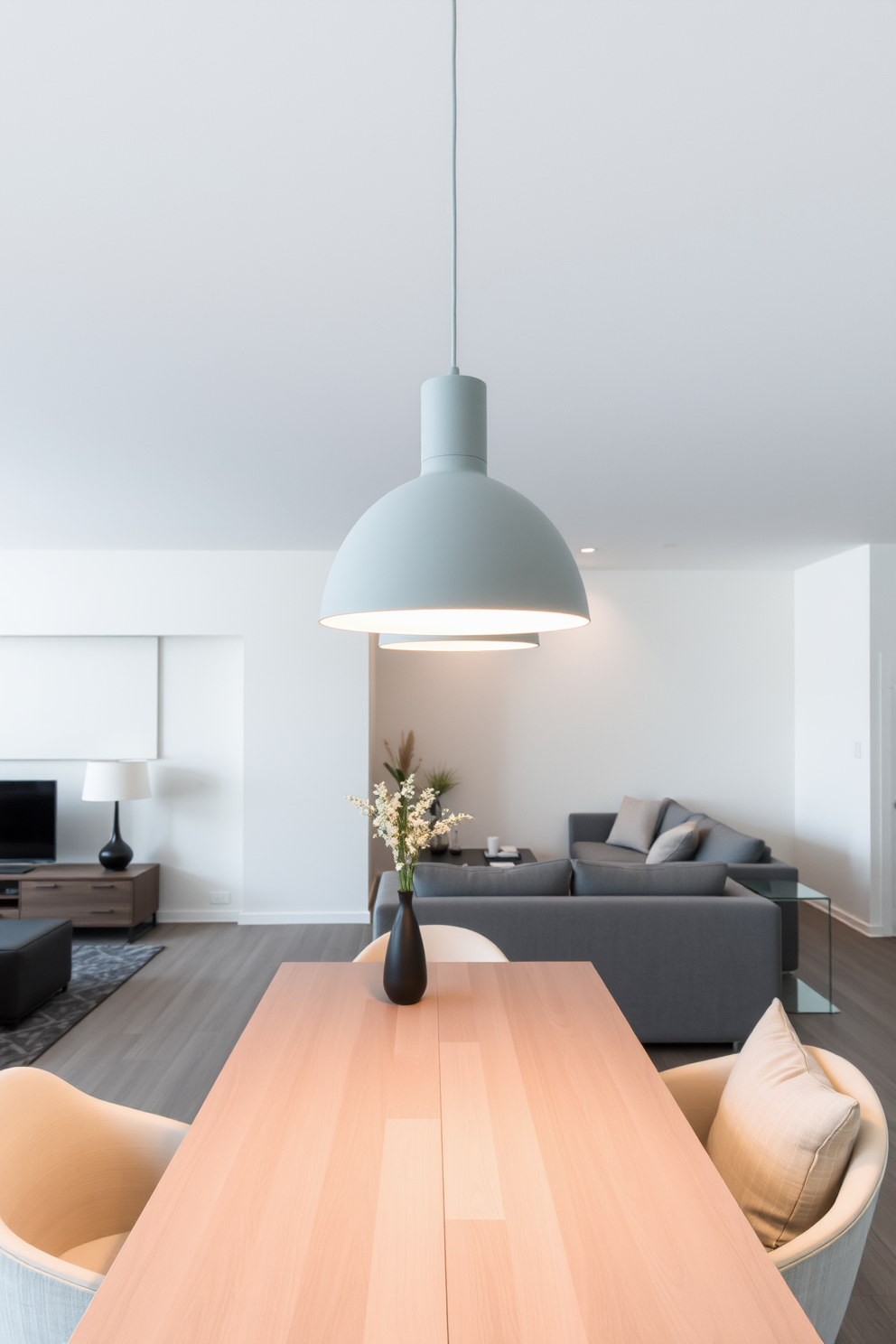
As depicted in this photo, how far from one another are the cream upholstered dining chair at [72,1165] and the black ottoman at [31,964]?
2.54 m

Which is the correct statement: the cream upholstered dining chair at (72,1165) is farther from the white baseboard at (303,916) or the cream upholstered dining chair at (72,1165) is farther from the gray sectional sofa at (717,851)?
the white baseboard at (303,916)

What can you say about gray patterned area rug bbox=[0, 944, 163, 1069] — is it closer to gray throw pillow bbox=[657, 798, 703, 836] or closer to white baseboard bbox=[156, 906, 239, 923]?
white baseboard bbox=[156, 906, 239, 923]

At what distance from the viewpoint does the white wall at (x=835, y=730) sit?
554 cm

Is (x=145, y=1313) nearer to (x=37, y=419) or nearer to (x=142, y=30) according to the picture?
(x=142, y=30)

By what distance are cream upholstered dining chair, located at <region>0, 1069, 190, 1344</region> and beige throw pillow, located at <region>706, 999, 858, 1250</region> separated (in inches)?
44.0

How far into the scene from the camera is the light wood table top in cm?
106

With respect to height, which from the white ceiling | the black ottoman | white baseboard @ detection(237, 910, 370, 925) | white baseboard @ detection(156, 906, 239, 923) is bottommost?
white baseboard @ detection(156, 906, 239, 923)

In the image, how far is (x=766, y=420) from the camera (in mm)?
3014

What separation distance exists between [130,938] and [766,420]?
15.9 feet

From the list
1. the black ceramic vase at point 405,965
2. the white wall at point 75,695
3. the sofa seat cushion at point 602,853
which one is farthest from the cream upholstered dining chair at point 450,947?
the white wall at point 75,695

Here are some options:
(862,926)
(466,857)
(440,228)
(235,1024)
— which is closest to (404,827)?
(440,228)

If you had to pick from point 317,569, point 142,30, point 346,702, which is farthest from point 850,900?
point 142,30

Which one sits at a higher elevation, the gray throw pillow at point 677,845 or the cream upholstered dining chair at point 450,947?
the cream upholstered dining chair at point 450,947

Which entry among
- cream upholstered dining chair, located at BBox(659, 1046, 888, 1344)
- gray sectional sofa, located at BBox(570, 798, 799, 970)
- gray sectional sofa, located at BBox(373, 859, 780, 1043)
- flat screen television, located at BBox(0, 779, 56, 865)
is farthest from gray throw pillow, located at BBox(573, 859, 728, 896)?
flat screen television, located at BBox(0, 779, 56, 865)
